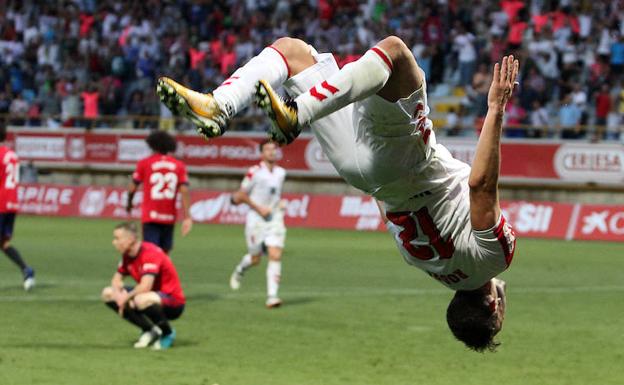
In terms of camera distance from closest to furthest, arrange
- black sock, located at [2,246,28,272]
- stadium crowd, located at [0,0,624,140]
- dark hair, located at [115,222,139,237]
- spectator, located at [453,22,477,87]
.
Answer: dark hair, located at [115,222,139,237]
black sock, located at [2,246,28,272]
stadium crowd, located at [0,0,624,140]
spectator, located at [453,22,477,87]

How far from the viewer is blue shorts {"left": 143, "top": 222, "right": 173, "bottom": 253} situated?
14602 millimetres

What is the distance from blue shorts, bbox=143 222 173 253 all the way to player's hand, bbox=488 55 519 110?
8836 mm

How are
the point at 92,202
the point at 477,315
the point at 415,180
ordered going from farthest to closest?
the point at 92,202 < the point at 477,315 < the point at 415,180

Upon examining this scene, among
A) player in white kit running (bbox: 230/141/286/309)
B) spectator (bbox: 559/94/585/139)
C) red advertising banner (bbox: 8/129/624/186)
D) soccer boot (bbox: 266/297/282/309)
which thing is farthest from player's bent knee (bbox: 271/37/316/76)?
spectator (bbox: 559/94/585/139)

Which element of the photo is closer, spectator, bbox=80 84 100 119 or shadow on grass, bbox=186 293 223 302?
shadow on grass, bbox=186 293 223 302

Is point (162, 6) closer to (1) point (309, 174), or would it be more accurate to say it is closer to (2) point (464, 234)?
(1) point (309, 174)

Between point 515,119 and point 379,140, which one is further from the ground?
point 379,140

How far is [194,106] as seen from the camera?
621cm

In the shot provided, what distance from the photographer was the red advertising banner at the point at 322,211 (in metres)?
24.2

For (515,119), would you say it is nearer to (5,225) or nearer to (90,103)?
(90,103)

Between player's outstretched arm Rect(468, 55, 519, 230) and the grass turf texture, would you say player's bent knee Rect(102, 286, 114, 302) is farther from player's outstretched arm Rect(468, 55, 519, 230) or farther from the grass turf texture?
player's outstretched arm Rect(468, 55, 519, 230)

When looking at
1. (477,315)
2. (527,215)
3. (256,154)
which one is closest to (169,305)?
(477,315)

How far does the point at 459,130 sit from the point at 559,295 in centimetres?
1148

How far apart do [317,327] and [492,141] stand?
675 centimetres
